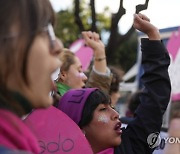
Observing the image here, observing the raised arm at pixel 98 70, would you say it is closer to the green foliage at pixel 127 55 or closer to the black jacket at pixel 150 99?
the black jacket at pixel 150 99

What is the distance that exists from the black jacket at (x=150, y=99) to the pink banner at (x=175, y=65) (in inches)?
49.7

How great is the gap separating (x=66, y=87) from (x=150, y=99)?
2.22 feet

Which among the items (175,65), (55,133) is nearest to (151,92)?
(55,133)

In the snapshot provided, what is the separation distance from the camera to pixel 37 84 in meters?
0.75

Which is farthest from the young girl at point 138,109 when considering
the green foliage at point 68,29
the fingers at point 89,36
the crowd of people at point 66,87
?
the green foliage at point 68,29

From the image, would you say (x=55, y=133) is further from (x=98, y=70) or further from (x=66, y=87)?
(x=98, y=70)

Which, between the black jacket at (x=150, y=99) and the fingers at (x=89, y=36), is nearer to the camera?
the black jacket at (x=150, y=99)

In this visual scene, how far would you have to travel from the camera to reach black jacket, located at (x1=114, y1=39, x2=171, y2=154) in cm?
162

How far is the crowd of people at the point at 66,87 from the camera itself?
732mm

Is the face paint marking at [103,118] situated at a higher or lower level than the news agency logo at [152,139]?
higher

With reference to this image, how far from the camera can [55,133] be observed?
4.59 ft

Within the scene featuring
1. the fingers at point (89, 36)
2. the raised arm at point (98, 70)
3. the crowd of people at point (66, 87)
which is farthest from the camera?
the fingers at point (89, 36)

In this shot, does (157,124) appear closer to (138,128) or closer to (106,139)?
(138,128)

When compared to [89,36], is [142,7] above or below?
above
